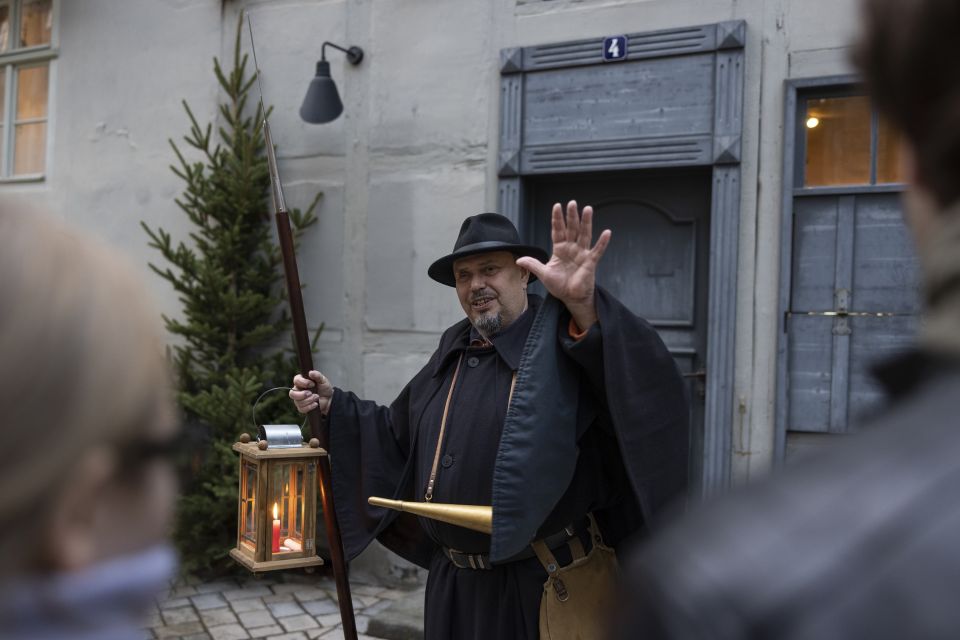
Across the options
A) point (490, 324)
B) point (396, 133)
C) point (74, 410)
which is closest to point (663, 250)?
point (396, 133)

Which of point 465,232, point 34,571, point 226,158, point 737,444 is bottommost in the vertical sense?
point 737,444

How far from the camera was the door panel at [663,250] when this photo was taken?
5.00 meters

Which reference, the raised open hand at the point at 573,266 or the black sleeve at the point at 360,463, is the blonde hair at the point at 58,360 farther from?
the black sleeve at the point at 360,463

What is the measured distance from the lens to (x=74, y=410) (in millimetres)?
769

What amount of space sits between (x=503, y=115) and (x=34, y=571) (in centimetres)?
476

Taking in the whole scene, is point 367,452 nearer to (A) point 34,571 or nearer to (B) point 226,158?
(A) point 34,571

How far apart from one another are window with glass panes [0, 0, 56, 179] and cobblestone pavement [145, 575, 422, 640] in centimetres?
389

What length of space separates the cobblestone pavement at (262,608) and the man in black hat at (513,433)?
193cm

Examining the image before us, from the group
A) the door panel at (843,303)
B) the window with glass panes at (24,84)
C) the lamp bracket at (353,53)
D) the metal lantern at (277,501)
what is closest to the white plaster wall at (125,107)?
the window with glass panes at (24,84)

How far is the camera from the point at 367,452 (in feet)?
10.9

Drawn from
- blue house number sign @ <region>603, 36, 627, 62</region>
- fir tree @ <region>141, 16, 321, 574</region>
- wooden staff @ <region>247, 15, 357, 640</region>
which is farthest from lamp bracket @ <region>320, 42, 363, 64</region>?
wooden staff @ <region>247, 15, 357, 640</region>

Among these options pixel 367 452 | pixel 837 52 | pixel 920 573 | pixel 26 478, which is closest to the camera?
pixel 920 573

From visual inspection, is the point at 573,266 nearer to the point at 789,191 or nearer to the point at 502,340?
the point at 502,340

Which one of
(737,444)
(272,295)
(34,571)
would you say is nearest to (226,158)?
(272,295)
